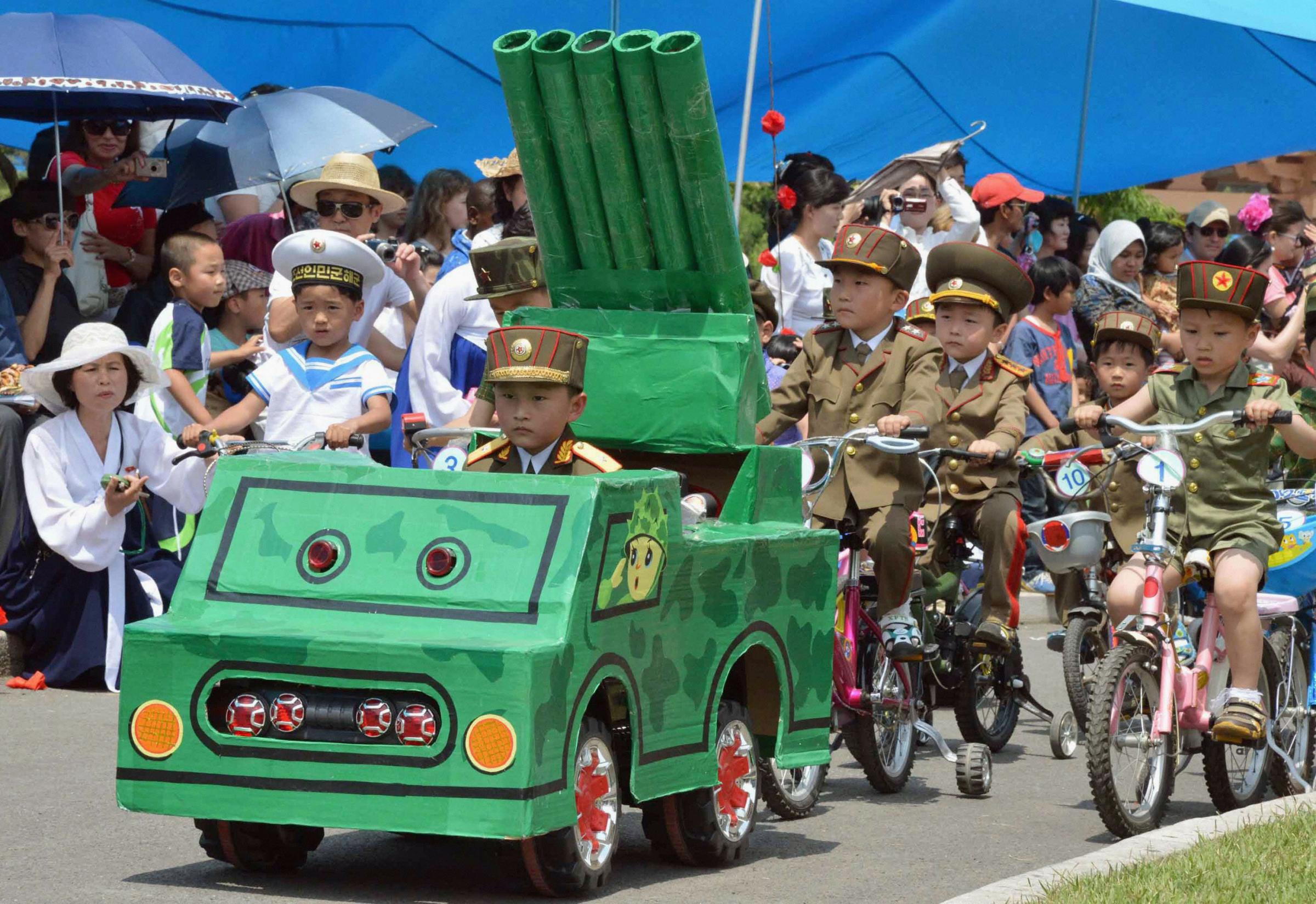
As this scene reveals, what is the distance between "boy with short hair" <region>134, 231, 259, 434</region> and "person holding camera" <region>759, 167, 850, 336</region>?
125 inches

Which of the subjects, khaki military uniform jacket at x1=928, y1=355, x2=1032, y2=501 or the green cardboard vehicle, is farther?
khaki military uniform jacket at x1=928, y1=355, x2=1032, y2=501

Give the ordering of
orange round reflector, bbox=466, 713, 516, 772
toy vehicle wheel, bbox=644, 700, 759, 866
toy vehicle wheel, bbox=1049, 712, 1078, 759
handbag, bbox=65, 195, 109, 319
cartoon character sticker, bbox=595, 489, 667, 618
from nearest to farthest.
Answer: orange round reflector, bbox=466, 713, 516, 772 < cartoon character sticker, bbox=595, 489, 667, 618 < toy vehicle wheel, bbox=644, 700, 759, 866 < toy vehicle wheel, bbox=1049, 712, 1078, 759 < handbag, bbox=65, 195, 109, 319

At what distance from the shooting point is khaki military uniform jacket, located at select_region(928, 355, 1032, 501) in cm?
814

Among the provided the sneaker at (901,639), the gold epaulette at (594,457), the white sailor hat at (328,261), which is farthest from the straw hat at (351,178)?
the gold epaulette at (594,457)

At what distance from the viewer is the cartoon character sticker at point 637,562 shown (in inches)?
207

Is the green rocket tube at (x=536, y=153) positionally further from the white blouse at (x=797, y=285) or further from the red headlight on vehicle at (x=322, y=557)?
the white blouse at (x=797, y=285)

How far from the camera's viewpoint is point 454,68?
13.3 m

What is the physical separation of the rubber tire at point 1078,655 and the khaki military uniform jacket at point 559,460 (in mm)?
3000

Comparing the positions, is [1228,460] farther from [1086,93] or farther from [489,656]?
[1086,93]

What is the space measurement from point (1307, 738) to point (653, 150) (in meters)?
3.57

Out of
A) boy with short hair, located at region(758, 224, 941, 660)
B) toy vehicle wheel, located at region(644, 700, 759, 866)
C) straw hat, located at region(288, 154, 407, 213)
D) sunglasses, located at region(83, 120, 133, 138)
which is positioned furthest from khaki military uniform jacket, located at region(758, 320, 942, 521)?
sunglasses, located at region(83, 120, 133, 138)

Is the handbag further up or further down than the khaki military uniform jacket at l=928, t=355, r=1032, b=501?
further up

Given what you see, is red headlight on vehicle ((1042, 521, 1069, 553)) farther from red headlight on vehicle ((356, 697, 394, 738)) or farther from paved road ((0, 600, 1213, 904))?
red headlight on vehicle ((356, 697, 394, 738))

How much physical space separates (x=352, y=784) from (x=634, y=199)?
2.50 meters
